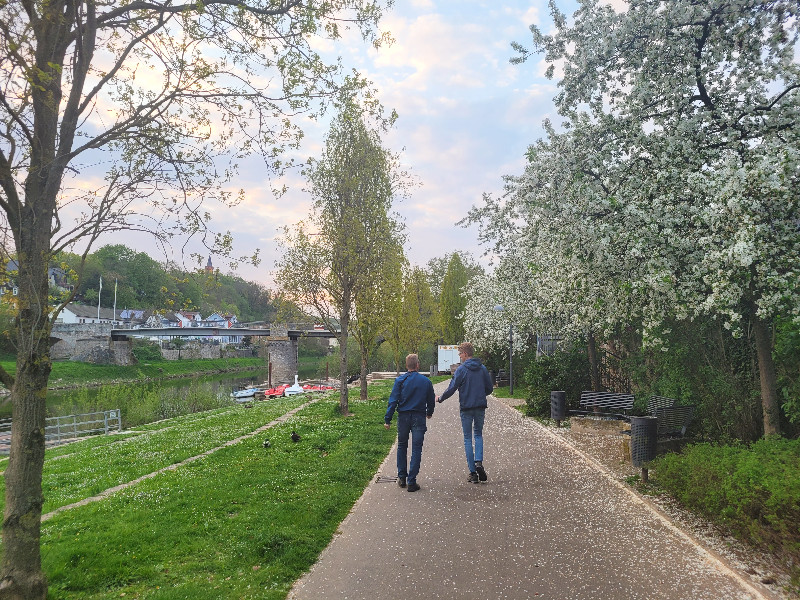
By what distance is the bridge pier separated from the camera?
181ft

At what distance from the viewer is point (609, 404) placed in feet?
40.2

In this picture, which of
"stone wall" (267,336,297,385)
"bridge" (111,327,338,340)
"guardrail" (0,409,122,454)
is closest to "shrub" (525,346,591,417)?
"guardrail" (0,409,122,454)

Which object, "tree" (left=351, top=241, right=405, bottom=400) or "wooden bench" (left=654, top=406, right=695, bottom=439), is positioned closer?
"wooden bench" (left=654, top=406, right=695, bottom=439)

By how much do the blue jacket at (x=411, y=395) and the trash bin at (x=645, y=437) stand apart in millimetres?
2981

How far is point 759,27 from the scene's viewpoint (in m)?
7.20

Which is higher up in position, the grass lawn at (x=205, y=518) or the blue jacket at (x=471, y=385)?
the blue jacket at (x=471, y=385)

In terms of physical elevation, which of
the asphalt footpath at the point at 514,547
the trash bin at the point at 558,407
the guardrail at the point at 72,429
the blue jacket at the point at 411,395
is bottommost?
the guardrail at the point at 72,429

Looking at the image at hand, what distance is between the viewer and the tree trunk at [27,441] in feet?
13.4

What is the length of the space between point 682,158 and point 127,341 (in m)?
66.4

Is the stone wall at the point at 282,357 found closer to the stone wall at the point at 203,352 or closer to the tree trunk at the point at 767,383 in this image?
the stone wall at the point at 203,352

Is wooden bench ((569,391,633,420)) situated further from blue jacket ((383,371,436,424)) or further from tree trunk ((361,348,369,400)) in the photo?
tree trunk ((361,348,369,400))

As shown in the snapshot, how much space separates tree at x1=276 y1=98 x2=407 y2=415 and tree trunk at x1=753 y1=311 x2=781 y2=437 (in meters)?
11.5

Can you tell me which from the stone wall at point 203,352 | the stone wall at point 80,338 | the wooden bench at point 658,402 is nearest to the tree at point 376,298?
the wooden bench at point 658,402

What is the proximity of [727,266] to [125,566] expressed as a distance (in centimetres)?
659
